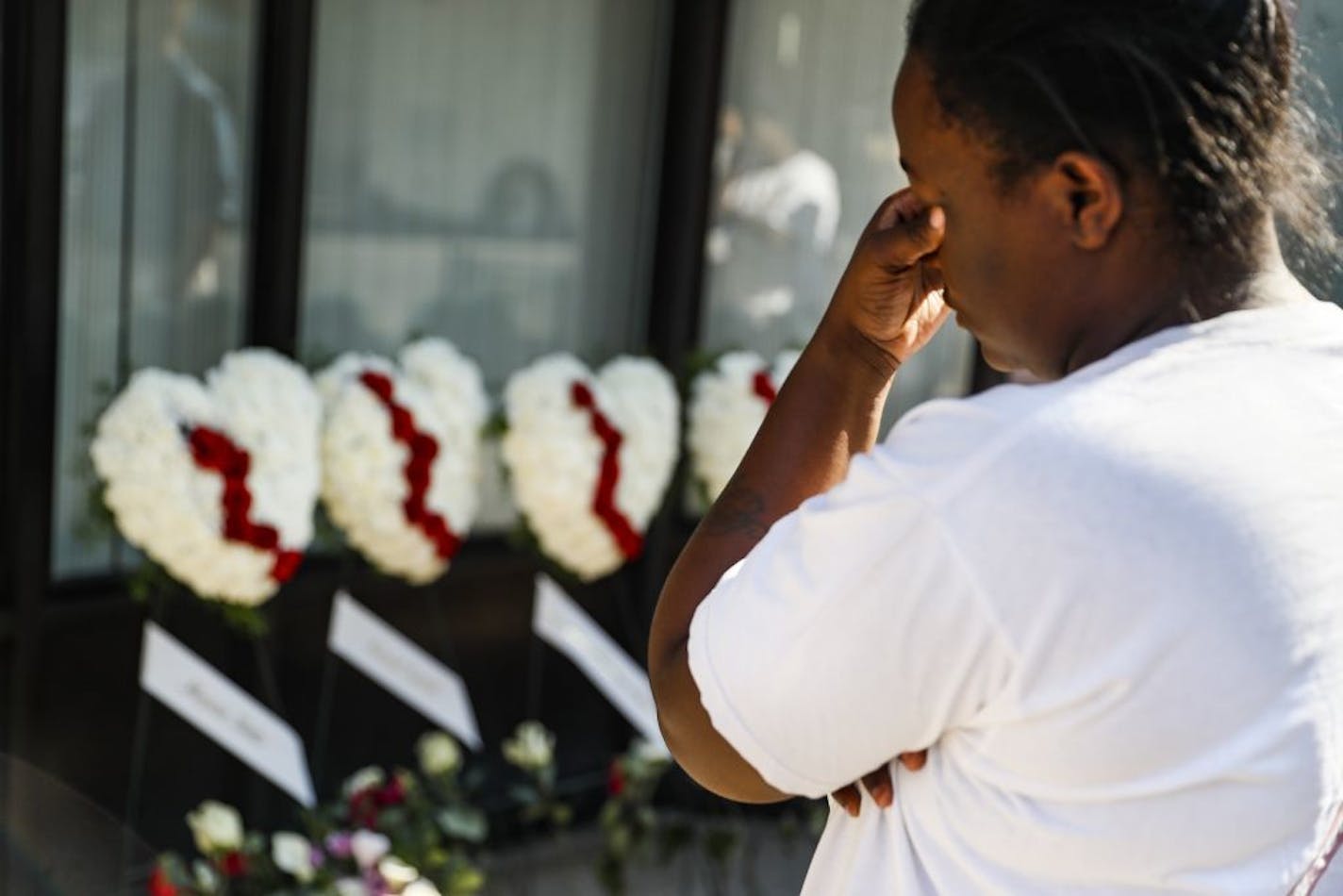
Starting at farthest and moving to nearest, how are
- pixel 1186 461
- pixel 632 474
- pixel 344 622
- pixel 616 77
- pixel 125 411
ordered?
pixel 616 77
pixel 632 474
pixel 344 622
pixel 125 411
pixel 1186 461

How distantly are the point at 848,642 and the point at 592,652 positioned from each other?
2691 millimetres

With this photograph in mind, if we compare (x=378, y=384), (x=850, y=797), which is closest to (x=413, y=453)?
(x=378, y=384)

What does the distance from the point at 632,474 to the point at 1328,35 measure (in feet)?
7.94

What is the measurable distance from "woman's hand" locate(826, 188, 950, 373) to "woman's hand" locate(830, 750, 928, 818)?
1.20ft

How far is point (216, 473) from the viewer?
3.08 meters

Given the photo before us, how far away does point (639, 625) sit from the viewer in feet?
15.0

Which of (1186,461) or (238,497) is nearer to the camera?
(1186,461)

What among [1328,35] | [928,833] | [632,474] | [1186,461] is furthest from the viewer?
[632,474]

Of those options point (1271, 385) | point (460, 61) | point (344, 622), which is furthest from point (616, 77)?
point (1271, 385)

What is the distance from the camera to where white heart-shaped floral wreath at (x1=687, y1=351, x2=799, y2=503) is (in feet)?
13.2

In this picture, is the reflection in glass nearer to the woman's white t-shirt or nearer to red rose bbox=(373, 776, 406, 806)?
red rose bbox=(373, 776, 406, 806)

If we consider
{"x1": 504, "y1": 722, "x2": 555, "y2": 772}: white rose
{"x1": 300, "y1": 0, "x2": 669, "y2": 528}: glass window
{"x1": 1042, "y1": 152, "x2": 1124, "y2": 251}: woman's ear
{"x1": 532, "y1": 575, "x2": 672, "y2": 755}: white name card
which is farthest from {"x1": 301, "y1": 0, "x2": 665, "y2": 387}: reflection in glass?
{"x1": 1042, "y1": 152, "x2": 1124, "y2": 251}: woman's ear

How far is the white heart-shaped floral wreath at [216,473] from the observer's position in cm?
303

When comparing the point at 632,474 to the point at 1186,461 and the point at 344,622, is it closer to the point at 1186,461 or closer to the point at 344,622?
the point at 344,622
